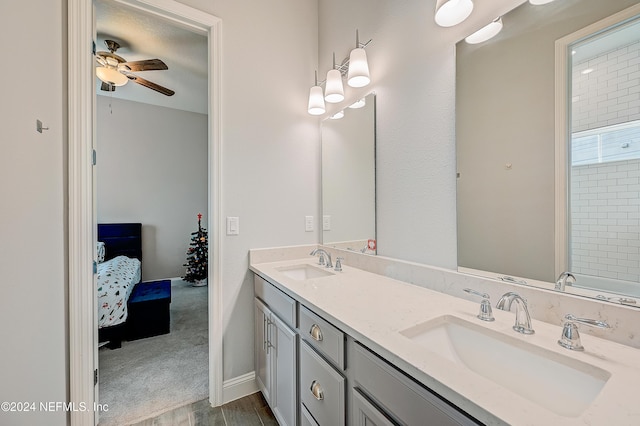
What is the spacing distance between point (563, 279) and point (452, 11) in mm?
1148

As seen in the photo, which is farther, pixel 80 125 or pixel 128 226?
pixel 128 226

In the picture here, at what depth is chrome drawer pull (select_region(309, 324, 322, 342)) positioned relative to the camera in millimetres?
1042

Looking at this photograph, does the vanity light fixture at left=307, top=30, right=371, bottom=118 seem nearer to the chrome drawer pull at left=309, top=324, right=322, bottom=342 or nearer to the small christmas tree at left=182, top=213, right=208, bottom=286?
the chrome drawer pull at left=309, top=324, right=322, bottom=342

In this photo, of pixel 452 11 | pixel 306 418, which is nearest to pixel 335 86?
pixel 452 11

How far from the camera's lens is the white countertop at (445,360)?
0.49 meters

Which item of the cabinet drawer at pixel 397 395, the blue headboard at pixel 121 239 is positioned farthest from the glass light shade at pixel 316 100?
the blue headboard at pixel 121 239

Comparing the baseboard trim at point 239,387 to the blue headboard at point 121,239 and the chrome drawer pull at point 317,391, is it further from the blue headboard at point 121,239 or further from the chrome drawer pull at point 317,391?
the blue headboard at point 121,239

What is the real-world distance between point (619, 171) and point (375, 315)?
879 mm

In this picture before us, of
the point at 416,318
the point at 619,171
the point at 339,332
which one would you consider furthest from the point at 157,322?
the point at 619,171

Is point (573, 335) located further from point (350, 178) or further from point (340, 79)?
point (340, 79)

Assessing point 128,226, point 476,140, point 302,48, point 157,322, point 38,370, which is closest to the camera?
point 38,370

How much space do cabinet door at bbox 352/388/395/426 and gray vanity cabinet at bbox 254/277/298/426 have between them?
0.45 meters

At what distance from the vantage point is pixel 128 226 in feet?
13.4

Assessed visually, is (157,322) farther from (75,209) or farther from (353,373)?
(353,373)
